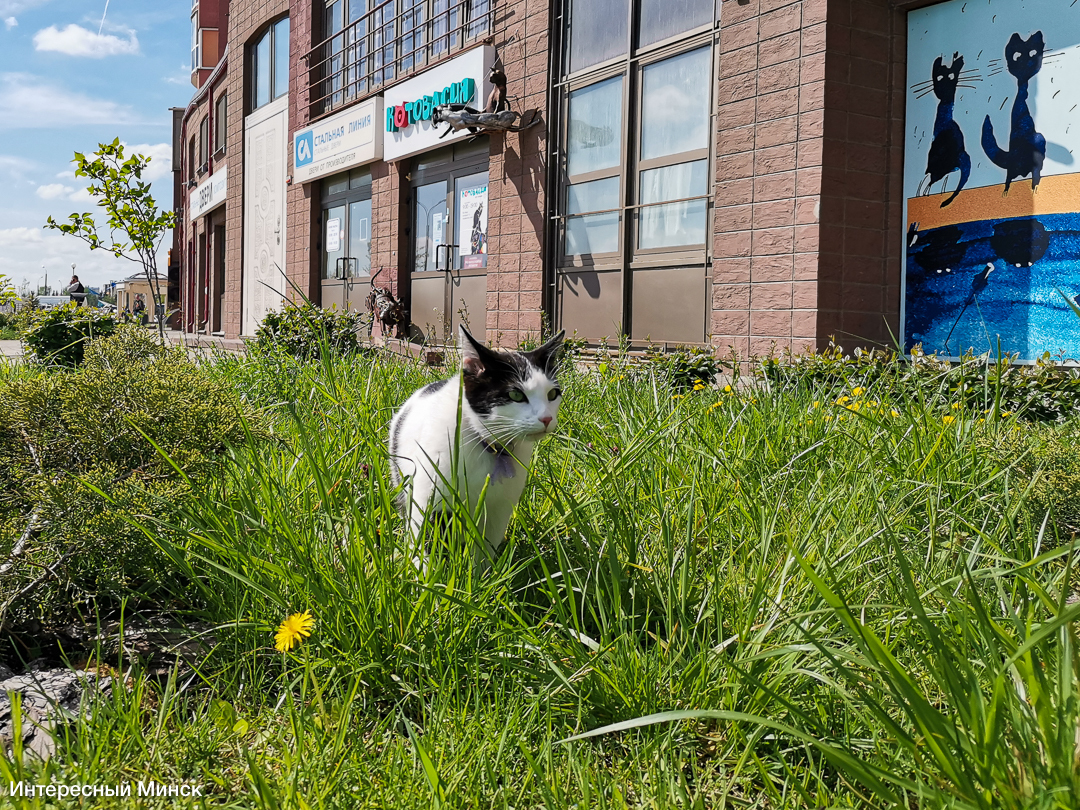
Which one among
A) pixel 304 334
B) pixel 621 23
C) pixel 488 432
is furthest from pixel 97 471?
pixel 621 23

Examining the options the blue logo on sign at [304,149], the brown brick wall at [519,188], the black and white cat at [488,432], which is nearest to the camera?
the black and white cat at [488,432]

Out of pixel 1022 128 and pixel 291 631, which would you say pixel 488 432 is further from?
pixel 1022 128

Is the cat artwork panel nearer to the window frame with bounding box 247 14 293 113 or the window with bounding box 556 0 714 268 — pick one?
the window with bounding box 556 0 714 268

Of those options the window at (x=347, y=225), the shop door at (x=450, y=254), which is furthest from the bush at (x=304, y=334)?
the window at (x=347, y=225)

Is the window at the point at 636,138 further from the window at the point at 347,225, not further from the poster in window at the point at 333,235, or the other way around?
the poster in window at the point at 333,235

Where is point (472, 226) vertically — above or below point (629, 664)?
above

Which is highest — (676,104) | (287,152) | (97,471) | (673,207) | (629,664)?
(287,152)

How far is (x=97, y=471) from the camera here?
6.95ft

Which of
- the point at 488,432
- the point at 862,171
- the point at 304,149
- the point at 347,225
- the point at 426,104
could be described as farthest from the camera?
the point at 304,149

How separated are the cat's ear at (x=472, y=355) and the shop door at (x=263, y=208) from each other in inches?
616

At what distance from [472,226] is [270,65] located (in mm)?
10453

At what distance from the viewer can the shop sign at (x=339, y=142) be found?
13.6 meters

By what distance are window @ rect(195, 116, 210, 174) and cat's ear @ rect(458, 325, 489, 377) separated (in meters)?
25.6

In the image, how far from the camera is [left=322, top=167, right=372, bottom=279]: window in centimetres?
1455
